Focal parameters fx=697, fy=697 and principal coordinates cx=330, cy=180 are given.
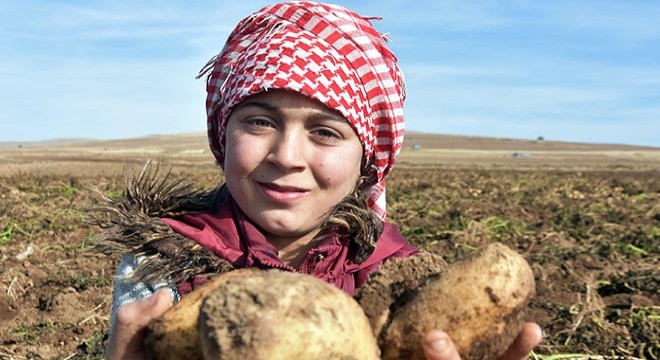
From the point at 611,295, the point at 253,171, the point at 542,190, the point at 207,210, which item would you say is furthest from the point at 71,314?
the point at 542,190

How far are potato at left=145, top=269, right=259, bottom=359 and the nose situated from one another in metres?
0.63

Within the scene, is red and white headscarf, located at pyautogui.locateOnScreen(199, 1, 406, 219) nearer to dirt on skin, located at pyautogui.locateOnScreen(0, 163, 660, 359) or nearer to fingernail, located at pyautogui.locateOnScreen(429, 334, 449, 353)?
dirt on skin, located at pyautogui.locateOnScreen(0, 163, 660, 359)

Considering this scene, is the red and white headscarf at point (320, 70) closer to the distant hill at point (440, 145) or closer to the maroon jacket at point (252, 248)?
the maroon jacket at point (252, 248)

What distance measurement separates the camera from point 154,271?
7.19 feet

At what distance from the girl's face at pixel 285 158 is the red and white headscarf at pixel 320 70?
0.05 meters

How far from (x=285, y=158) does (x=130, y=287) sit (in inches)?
26.5

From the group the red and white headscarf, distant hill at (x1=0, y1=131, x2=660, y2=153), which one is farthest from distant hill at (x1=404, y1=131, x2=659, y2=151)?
the red and white headscarf

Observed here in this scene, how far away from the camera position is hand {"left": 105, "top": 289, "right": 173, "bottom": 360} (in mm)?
1530

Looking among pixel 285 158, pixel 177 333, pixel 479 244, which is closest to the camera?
pixel 177 333

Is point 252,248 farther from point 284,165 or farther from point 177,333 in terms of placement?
point 177,333

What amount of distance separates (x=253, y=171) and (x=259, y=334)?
1005 millimetres

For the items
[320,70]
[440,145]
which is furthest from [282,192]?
[440,145]

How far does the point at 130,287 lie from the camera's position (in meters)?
2.24

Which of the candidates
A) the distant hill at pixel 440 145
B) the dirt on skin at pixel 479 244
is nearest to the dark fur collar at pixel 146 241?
the dirt on skin at pixel 479 244
